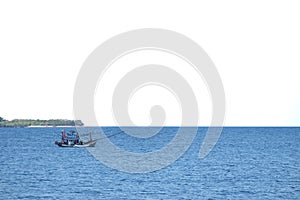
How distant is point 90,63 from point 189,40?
13755mm

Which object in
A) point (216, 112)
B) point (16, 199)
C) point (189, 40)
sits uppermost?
point (189, 40)

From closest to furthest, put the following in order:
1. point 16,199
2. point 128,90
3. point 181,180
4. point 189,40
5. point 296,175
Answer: point 16,199 < point 181,180 < point 296,175 < point 189,40 < point 128,90

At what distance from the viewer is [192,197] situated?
46.7m

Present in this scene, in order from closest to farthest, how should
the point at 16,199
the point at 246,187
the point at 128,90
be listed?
the point at 16,199
the point at 246,187
the point at 128,90

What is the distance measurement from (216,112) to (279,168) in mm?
10908

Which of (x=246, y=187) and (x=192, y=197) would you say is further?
(x=246, y=187)

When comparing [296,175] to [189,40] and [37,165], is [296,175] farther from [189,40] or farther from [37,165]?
[37,165]

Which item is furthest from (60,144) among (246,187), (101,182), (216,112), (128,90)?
(246,187)

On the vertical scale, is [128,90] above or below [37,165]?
above

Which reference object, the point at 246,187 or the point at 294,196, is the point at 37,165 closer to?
the point at 246,187

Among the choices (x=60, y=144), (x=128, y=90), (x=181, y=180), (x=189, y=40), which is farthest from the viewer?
(x=60, y=144)

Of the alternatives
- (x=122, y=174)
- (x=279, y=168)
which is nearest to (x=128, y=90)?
(x=122, y=174)

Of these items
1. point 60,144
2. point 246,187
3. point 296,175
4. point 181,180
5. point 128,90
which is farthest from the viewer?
point 60,144

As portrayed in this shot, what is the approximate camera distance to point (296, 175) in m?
61.8
